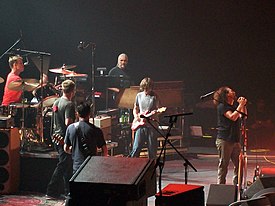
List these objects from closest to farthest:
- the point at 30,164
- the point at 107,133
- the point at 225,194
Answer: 1. the point at 225,194
2. the point at 30,164
3. the point at 107,133

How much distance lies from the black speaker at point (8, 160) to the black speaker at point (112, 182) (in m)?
4.37

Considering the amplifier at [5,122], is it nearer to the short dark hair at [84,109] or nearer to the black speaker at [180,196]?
the short dark hair at [84,109]

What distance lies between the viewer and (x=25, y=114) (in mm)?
10695

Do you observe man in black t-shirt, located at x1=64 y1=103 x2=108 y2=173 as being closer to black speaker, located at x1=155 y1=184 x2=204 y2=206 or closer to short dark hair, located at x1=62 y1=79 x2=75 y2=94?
short dark hair, located at x1=62 y1=79 x2=75 y2=94

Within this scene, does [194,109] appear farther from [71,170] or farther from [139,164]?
[139,164]

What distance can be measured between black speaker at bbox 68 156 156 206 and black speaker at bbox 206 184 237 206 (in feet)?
2.59

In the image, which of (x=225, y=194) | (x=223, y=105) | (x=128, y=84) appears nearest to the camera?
(x=225, y=194)

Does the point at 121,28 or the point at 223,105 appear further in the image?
the point at 121,28

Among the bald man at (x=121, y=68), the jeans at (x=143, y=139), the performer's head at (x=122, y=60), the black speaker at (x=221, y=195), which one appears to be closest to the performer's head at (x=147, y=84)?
the jeans at (x=143, y=139)

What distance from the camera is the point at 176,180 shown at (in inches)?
422

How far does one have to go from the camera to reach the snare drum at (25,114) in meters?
10.6

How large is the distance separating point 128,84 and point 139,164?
682 centimetres

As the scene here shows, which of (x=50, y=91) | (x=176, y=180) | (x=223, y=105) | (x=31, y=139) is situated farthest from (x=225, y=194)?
(x=50, y=91)

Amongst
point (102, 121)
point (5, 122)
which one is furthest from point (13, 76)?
point (102, 121)
